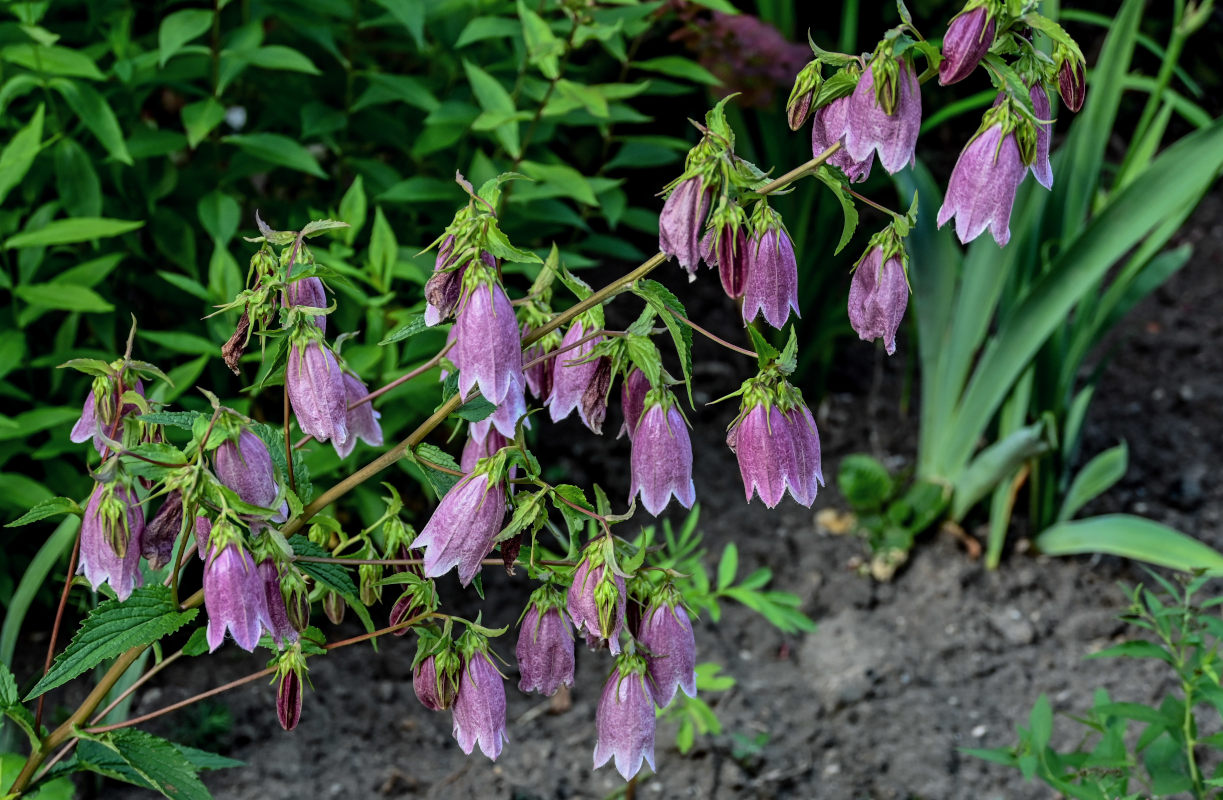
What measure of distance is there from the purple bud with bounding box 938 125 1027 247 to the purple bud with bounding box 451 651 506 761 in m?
0.66

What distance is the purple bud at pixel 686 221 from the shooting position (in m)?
1.04

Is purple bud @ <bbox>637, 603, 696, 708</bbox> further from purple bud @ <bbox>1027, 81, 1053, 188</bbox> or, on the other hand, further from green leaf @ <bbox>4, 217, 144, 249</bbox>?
green leaf @ <bbox>4, 217, 144, 249</bbox>

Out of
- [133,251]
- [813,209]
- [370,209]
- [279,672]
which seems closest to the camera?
[279,672]

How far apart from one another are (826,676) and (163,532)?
1.80m

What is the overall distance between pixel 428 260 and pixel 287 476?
1.27m

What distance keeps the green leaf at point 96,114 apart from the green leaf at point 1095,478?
221 centimetres

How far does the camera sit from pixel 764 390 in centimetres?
113

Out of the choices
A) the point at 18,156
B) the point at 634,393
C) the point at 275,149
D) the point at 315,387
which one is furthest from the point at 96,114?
the point at 634,393

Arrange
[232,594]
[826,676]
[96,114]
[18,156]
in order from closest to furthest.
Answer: [232,594] → [18,156] → [96,114] → [826,676]

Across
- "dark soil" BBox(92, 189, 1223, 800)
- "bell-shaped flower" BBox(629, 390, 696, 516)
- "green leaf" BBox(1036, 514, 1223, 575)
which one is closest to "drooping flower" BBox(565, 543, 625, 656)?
"bell-shaped flower" BBox(629, 390, 696, 516)

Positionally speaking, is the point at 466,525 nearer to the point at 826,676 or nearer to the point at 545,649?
the point at 545,649

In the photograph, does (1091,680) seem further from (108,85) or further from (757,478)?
(108,85)

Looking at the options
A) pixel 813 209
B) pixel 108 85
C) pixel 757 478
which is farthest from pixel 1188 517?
pixel 108 85

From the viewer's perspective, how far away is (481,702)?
1216 millimetres
